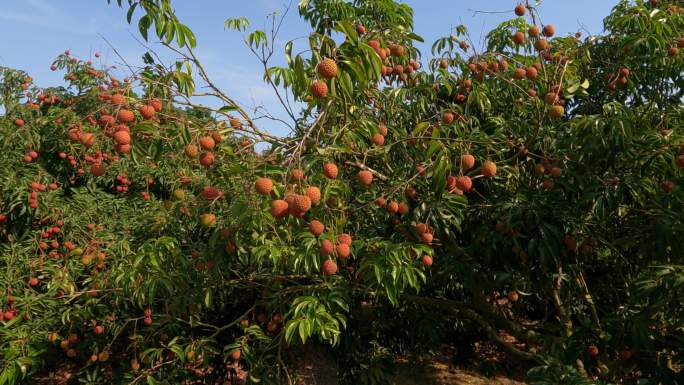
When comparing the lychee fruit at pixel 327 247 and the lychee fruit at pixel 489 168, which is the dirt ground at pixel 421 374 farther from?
the lychee fruit at pixel 327 247

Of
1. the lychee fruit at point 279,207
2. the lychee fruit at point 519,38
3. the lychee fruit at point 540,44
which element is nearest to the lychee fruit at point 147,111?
the lychee fruit at point 279,207

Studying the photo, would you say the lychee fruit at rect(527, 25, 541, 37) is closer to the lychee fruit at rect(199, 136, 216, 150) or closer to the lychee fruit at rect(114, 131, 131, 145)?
the lychee fruit at rect(199, 136, 216, 150)

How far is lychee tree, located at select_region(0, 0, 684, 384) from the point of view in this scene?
2061 mm

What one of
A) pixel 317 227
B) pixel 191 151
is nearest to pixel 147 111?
pixel 191 151

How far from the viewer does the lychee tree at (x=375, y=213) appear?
2061mm

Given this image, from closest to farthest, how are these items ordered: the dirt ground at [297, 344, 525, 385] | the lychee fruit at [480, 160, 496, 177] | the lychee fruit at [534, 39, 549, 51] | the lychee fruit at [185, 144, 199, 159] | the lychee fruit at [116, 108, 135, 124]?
the lychee fruit at [116, 108, 135, 124], the lychee fruit at [185, 144, 199, 159], the lychee fruit at [480, 160, 496, 177], the lychee fruit at [534, 39, 549, 51], the dirt ground at [297, 344, 525, 385]

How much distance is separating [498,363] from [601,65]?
3189 mm

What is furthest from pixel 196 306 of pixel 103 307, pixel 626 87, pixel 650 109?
pixel 626 87

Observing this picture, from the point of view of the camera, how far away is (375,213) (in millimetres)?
3033

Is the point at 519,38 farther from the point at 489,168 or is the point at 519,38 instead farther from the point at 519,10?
the point at 489,168

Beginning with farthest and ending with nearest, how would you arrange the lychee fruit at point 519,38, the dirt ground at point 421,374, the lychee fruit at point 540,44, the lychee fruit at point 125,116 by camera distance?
the dirt ground at point 421,374, the lychee fruit at point 519,38, the lychee fruit at point 540,44, the lychee fruit at point 125,116

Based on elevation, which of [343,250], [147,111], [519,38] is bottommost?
[343,250]

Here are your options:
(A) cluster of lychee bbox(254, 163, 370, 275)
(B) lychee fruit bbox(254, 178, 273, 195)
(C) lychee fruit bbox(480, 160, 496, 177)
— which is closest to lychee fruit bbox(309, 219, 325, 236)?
(A) cluster of lychee bbox(254, 163, 370, 275)

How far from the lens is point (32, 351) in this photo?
3156mm
